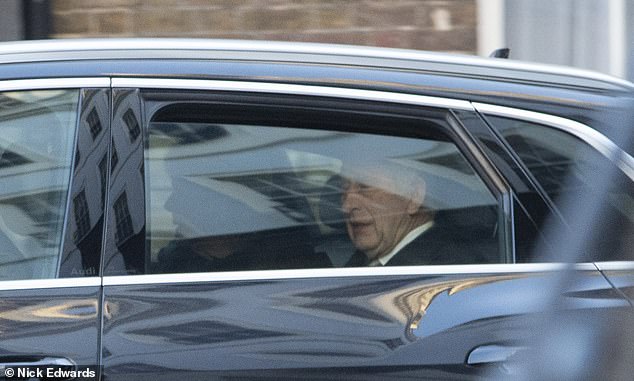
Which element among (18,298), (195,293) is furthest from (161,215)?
(18,298)

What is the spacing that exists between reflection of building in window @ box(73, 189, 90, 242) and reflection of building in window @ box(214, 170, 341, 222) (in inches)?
11.4

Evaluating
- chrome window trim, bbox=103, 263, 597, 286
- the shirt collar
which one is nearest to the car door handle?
chrome window trim, bbox=103, 263, 597, 286

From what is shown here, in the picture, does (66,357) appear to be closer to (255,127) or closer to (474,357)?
(255,127)

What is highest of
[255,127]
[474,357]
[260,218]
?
[255,127]

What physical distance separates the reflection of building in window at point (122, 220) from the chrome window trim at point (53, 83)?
0.27 meters

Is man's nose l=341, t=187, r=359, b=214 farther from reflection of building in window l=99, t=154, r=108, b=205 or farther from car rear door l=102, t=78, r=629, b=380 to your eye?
reflection of building in window l=99, t=154, r=108, b=205

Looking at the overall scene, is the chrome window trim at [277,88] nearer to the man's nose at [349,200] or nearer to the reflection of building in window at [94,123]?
the reflection of building in window at [94,123]

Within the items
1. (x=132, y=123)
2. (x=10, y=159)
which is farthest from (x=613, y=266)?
(x=10, y=159)

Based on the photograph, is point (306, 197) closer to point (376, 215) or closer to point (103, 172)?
point (376, 215)

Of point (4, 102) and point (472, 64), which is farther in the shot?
point (472, 64)

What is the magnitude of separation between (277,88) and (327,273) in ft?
1.38

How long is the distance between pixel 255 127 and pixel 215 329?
0.46 meters

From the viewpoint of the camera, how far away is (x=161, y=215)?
2.31 meters

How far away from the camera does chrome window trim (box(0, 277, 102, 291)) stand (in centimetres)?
223
